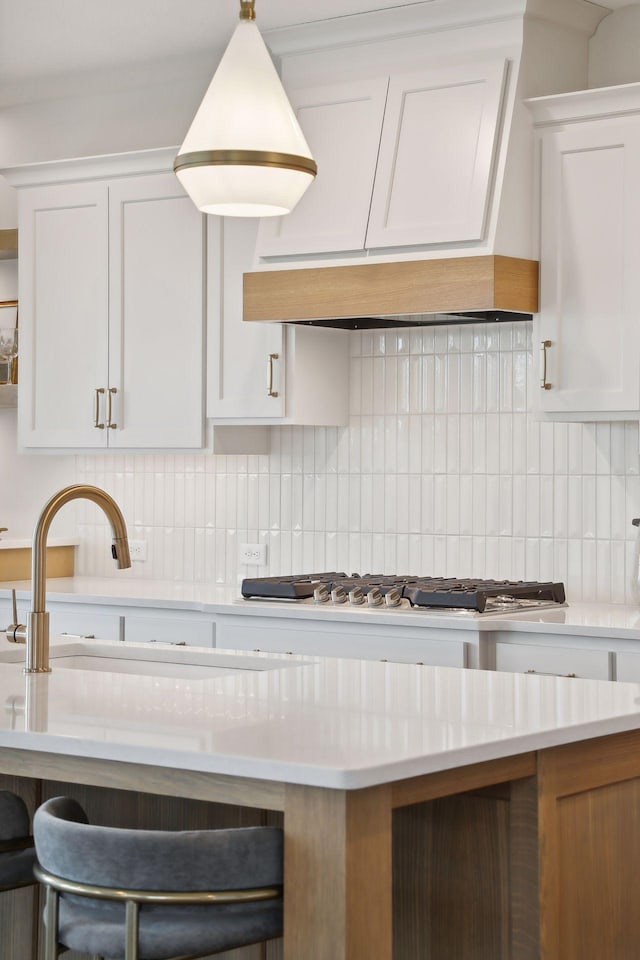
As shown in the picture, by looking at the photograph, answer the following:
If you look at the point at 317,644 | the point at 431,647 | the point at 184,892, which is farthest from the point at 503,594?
the point at 184,892

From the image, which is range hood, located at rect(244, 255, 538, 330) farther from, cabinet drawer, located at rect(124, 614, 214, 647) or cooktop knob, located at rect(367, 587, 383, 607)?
cabinet drawer, located at rect(124, 614, 214, 647)

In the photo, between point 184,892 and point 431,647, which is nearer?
point 184,892

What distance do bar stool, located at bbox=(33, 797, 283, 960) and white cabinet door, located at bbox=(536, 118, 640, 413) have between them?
2.33 m

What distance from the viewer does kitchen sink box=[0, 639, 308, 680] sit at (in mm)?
2951

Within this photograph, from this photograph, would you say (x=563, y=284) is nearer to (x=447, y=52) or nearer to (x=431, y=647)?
(x=447, y=52)

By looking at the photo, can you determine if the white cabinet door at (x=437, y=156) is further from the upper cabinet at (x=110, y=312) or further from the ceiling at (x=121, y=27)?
the upper cabinet at (x=110, y=312)

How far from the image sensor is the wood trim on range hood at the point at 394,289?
395 cm

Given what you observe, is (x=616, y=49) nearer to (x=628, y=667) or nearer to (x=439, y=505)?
(x=439, y=505)

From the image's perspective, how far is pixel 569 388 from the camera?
400 cm

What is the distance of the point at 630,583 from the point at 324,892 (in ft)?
8.63

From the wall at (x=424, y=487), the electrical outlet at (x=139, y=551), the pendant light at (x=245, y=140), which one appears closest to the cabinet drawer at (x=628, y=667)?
the wall at (x=424, y=487)

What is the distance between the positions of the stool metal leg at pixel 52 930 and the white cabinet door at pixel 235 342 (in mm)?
2755

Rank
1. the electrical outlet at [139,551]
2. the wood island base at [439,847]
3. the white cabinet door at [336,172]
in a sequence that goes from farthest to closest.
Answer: the electrical outlet at [139,551] → the white cabinet door at [336,172] → the wood island base at [439,847]

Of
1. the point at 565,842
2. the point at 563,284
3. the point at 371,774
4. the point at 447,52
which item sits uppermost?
the point at 447,52
